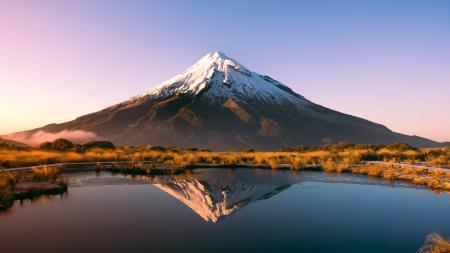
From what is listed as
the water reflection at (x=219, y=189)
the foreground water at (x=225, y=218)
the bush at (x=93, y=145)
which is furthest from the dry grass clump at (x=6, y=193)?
the bush at (x=93, y=145)

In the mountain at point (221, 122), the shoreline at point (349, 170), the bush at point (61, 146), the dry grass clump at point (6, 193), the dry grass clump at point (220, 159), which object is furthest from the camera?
the mountain at point (221, 122)

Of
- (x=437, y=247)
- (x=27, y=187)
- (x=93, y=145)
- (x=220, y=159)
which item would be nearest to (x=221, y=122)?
(x=93, y=145)

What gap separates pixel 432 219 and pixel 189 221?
9.24 meters

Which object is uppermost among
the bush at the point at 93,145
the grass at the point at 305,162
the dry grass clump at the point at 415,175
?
the bush at the point at 93,145

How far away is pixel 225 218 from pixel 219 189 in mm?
6930

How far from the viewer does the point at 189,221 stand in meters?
13.7

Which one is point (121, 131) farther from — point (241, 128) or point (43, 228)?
point (43, 228)

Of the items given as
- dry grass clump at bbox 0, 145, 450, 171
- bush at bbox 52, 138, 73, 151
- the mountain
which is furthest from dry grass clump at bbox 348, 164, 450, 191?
the mountain

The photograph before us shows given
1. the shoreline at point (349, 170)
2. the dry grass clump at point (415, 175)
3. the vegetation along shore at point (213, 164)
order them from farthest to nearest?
the vegetation along shore at point (213, 164) < the shoreline at point (349, 170) < the dry grass clump at point (415, 175)

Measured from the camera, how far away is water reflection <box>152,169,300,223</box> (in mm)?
16109

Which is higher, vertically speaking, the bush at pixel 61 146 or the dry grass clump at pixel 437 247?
the bush at pixel 61 146

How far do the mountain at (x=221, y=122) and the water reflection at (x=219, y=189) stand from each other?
347 ft

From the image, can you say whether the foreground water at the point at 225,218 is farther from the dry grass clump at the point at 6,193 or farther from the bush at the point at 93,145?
the bush at the point at 93,145

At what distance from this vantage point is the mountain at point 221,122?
142375 mm
